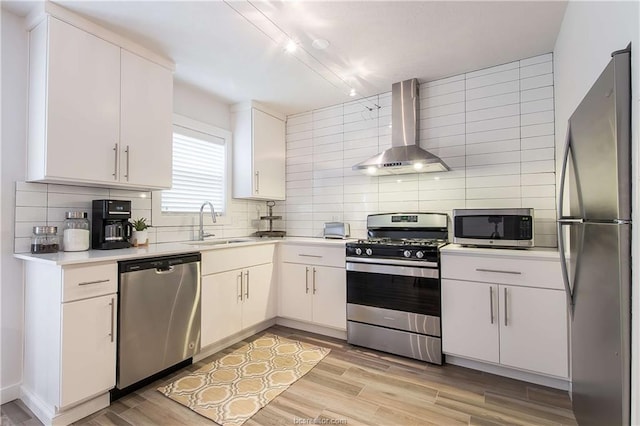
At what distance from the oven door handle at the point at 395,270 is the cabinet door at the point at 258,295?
35.0 inches

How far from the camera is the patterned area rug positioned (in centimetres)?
190

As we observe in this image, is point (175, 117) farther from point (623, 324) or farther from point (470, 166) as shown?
point (623, 324)

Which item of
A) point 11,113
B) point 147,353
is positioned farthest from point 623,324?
point 11,113

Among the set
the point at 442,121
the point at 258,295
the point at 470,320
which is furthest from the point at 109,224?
the point at 442,121

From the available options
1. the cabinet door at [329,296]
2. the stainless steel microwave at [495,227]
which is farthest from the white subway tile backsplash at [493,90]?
the cabinet door at [329,296]

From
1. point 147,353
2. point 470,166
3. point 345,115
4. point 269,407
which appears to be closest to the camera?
point 269,407

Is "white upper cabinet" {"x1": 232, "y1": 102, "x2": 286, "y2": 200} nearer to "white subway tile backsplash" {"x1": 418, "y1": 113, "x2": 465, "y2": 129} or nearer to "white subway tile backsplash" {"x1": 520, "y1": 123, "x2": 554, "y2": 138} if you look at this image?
"white subway tile backsplash" {"x1": 418, "y1": 113, "x2": 465, "y2": 129}

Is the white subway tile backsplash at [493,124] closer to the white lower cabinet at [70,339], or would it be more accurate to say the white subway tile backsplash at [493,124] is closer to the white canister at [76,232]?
the white lower cabinet at [70,339]

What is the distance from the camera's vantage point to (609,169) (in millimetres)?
1101

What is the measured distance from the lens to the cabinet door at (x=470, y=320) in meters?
2.27

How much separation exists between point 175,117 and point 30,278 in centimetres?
175

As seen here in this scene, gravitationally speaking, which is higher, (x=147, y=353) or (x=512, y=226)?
(x=512, y=226)

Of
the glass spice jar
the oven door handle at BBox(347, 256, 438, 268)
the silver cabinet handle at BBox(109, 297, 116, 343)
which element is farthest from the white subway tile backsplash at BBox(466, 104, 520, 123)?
the glass spice jar

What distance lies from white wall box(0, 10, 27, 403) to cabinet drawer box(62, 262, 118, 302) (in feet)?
2.15
